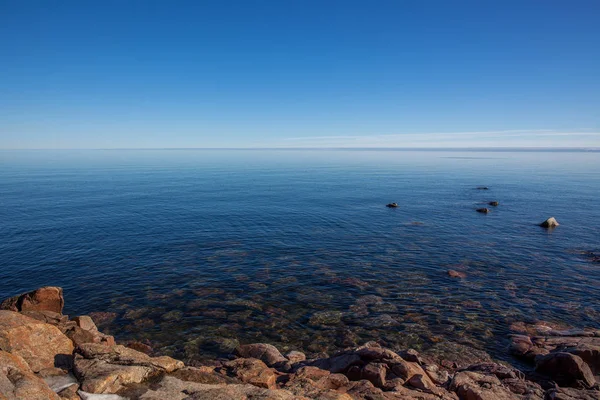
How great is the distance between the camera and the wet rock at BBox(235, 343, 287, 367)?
760 inches

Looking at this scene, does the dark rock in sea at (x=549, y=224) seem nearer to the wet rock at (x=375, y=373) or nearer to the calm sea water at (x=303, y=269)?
the calm sea water at (x=303, y=269)

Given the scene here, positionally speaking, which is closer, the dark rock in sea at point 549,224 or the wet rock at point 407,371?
the wet rock at point 407,371

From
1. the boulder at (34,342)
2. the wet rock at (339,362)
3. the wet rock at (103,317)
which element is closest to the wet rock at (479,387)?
the wet rock at (339,362)

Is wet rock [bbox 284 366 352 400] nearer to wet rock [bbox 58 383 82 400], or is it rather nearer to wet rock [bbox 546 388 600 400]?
wet rock [bbox 58 383 82 400]

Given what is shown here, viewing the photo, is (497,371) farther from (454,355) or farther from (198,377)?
(198,377)

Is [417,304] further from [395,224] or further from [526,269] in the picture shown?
[395,224]

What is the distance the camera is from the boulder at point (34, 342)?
44.6 feet

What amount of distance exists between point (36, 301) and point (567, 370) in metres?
33.5

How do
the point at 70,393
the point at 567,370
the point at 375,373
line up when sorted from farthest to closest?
the point at 567,370 → the point at 375,373 → the point at 70,393

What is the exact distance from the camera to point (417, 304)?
28297 millimetres

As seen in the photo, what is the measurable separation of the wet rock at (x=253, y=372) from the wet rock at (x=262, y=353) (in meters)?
0.87

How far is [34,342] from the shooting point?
14.5 meters

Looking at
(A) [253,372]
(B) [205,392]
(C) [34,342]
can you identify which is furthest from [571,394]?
(C) [34,342]

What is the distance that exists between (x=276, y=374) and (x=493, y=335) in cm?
1688
